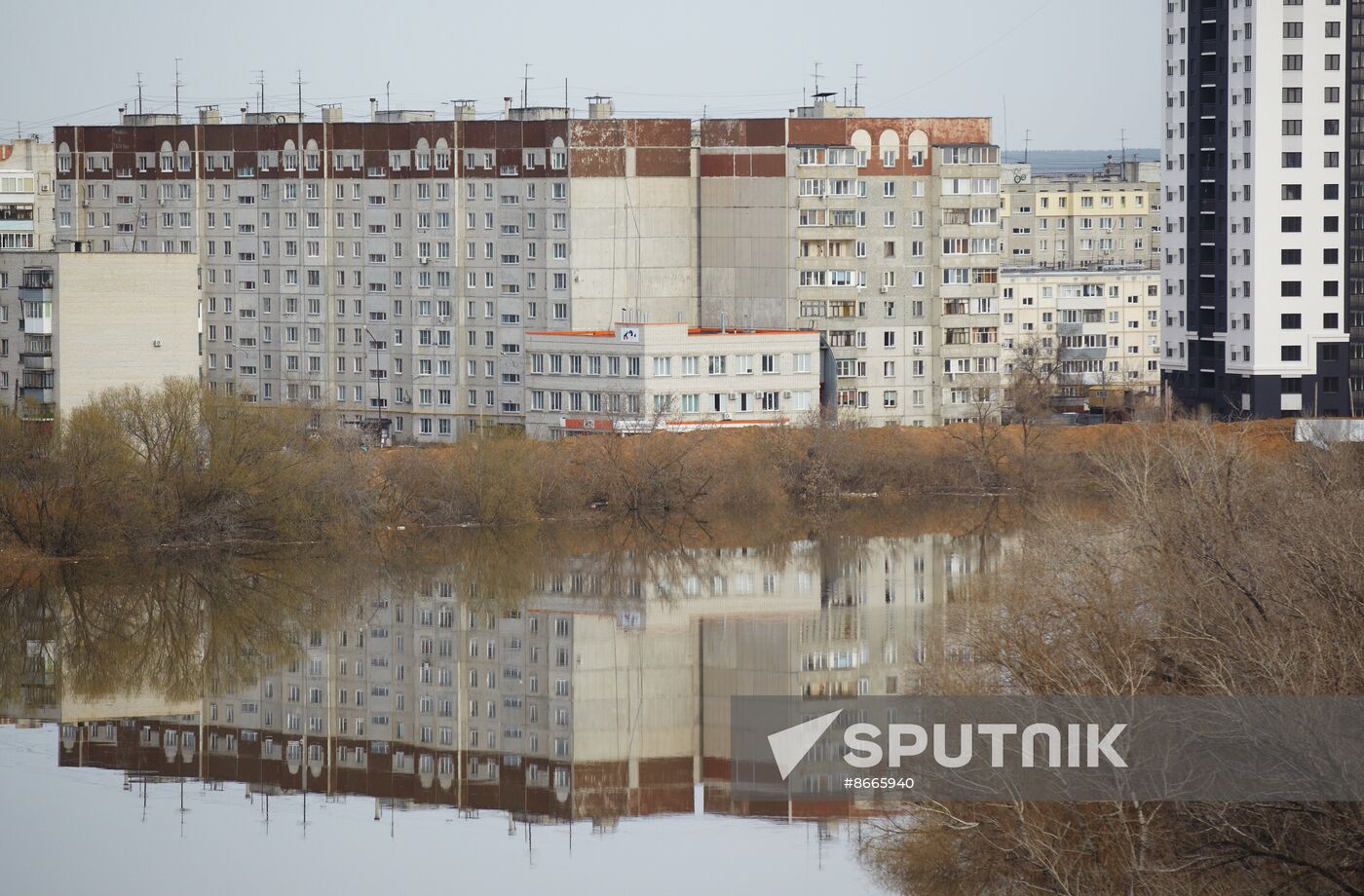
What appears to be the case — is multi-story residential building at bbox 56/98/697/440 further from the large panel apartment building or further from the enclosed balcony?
the enclosed balcony

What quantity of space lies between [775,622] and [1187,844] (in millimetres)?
18880

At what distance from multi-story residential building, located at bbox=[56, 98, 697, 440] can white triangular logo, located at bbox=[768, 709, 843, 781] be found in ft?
93.3

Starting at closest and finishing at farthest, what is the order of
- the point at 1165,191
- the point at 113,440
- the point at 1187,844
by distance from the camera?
the point at 1187,844
the point at 113,440
the point at 1165,191

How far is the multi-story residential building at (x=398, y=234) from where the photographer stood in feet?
184

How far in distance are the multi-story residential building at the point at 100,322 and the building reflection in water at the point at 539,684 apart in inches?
400

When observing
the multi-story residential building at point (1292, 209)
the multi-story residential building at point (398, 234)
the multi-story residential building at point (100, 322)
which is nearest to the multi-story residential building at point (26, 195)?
the multi-story residential building at point (398, 234)

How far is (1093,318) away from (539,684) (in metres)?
43.6

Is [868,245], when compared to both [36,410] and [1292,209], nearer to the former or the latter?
[1292,209]

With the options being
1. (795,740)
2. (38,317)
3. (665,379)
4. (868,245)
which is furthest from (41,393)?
(795,740)

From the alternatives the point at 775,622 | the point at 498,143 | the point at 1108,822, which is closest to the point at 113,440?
the point at 775,622

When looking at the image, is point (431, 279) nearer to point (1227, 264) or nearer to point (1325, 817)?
point (1227, 264)

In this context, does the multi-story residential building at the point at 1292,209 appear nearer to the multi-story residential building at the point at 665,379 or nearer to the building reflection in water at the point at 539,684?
the multi-story residential building at the point at 665,379

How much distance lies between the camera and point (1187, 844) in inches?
663

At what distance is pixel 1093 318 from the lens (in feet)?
236
